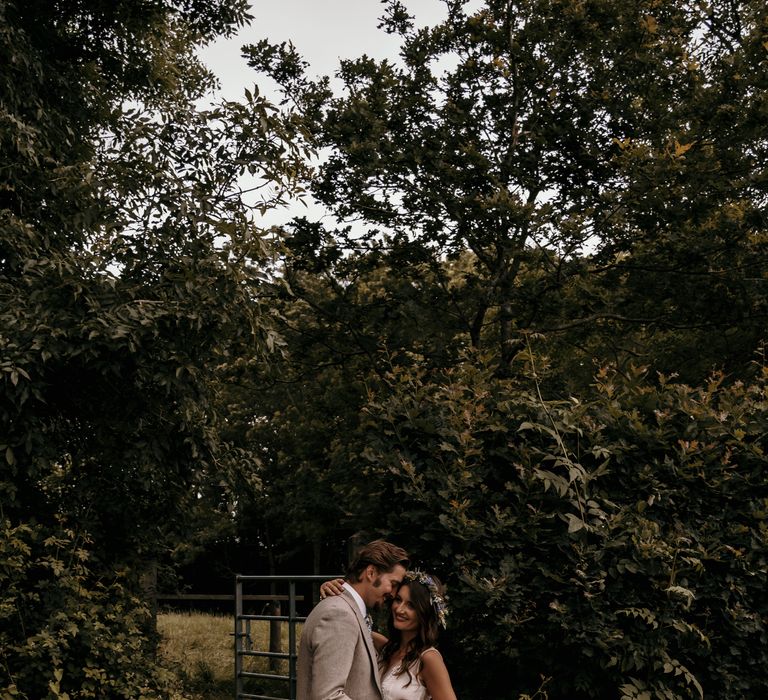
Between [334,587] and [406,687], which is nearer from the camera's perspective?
[334,587]

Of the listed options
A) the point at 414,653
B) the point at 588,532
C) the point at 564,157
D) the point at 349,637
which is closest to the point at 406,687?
the point at 414,653

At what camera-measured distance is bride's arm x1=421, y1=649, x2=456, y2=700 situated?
487 cm

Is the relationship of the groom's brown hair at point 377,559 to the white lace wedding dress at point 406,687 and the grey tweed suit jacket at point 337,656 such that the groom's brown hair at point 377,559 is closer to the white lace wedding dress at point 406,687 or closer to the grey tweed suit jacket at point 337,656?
the grey tweed suit jacket at point 337,656

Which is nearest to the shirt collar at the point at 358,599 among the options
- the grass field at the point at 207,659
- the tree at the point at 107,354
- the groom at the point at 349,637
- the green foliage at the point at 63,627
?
the groom at the point at 349,637

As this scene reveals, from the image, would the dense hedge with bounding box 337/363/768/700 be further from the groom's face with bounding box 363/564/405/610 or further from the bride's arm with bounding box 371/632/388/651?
the groom's face with bounding box 363/564/405/610

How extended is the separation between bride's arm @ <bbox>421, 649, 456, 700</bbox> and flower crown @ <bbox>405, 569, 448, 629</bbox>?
22 centimetres

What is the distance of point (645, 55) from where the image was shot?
13.2 m

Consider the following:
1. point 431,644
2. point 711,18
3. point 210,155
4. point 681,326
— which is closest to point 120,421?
point 210,155

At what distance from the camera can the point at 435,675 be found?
487 cm

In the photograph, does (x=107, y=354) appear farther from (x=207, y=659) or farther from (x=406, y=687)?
(x=207, y=659)

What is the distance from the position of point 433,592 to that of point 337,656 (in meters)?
1.37

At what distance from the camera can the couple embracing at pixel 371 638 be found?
3879 millimetres

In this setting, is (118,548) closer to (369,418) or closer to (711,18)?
(369,418)

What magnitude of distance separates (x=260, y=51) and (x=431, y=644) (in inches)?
474
